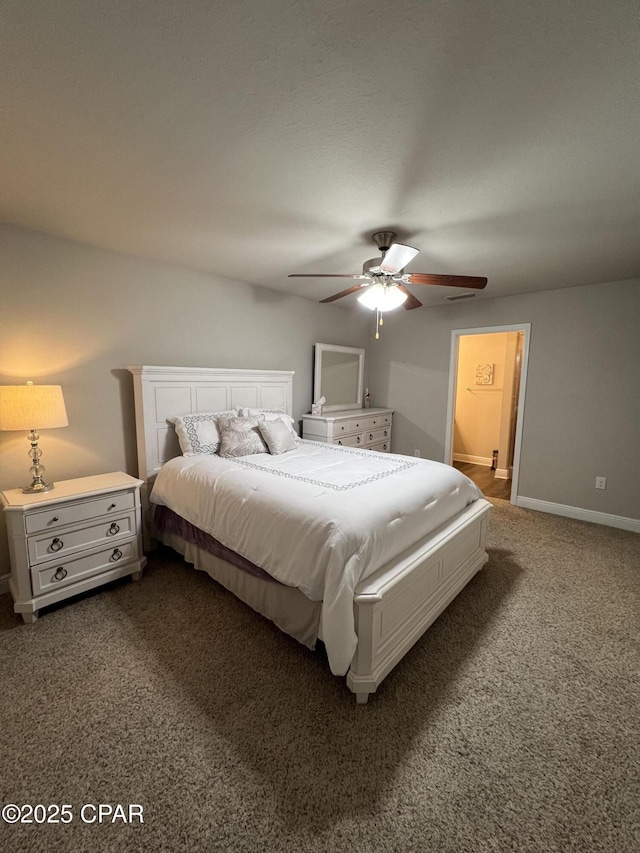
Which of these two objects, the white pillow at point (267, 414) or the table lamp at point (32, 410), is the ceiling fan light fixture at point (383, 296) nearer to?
the white pillow at point (267, 414)

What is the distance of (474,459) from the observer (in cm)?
608

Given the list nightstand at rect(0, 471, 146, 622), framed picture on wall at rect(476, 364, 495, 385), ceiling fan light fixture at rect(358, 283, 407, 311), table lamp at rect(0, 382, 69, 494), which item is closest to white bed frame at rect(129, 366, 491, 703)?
A: nightstand at rect(0, 471, 146, 622)

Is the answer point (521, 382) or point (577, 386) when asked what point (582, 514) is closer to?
point (577, 386)

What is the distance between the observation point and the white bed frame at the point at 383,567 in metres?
1.61

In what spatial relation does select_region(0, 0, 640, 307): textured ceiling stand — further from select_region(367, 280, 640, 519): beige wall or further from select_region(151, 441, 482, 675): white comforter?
select_region(151, 441, 482, 675): white comforter

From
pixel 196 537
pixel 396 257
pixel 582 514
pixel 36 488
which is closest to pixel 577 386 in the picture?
pixel 582 514

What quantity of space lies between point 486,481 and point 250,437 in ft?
12.0

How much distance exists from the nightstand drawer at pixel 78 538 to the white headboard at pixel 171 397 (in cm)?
48

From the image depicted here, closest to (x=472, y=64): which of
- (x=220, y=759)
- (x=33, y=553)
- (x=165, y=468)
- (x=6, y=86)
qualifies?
(x=6, y=86)

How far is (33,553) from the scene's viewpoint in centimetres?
209

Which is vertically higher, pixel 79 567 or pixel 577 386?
pixel 577 386

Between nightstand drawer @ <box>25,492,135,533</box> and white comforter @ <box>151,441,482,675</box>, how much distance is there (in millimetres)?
328

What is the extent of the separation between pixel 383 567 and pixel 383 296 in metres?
1.81

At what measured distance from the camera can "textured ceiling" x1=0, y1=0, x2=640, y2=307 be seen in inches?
39.4
